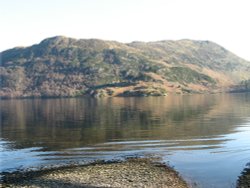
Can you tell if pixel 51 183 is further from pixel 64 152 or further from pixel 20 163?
pixel 64 152

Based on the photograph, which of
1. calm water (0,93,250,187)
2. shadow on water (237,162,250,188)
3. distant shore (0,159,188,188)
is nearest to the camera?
shadow on water (237,162,250,188)

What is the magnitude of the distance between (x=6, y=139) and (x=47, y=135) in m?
12.8

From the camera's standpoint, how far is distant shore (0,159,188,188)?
49906 millimetres

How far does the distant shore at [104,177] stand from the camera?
164 feet

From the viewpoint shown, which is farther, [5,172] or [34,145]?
[34,145]

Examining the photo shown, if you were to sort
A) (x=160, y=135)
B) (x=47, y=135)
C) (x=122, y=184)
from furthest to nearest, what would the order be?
(x=47, y=135) < (x=160, y=135) < (x=122, y=184)

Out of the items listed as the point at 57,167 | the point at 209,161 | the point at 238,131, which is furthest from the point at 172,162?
the point at 238,131

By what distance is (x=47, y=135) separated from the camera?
11025 centimetres

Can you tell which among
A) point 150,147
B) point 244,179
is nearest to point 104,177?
point 244,179

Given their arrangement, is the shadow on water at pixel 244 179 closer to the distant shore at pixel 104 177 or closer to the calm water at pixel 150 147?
the calm water at pixel 150 147

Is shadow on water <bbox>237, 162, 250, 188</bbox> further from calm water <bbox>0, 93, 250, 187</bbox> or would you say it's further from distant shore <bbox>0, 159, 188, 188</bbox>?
distant shore <bbox>0, 159, 188, 188</bbox>

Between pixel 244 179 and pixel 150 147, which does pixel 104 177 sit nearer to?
pixel 244 179

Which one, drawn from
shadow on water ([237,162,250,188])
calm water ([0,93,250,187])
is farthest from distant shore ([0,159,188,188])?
shadow on water ([237,162,250,188])

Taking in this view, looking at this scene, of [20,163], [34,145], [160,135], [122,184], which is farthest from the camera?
[160,135]
